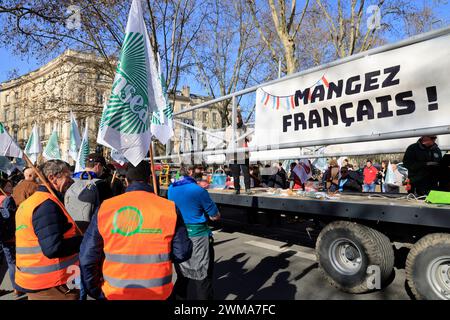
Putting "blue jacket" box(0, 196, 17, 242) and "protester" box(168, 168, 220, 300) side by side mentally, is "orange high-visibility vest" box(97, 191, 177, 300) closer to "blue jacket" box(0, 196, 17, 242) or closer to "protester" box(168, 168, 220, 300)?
"protester" box(168, 168, 220, 300)

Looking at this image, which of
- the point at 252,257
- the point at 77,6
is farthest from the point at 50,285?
the point at 77,6

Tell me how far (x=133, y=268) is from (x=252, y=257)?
4431mm

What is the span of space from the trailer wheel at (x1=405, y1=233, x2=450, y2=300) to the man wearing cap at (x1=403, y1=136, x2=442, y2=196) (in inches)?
64.8

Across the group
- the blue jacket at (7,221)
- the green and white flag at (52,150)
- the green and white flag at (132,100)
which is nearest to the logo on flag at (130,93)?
the green and white flag at (132,100)

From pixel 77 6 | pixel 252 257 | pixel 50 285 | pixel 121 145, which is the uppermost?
pixel 77 6

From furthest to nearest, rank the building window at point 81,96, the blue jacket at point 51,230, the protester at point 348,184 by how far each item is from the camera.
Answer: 1. the building window at point 81,96
2. the protester at point 348,184
3. the blue jacket at point 51,230

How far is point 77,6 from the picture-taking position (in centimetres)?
1496

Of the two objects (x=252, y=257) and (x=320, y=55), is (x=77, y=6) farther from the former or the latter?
(x=320, y=55)

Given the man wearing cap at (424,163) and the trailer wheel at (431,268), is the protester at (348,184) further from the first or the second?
the trailer wheel at (431,268)

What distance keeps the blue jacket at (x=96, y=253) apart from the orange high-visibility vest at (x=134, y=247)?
57 millimetres

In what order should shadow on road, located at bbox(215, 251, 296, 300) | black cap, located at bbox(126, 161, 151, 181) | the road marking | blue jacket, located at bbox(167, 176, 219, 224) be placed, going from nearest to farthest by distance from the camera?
1. black cap, located at bbox(126, 161, 151, 181)
2. blue jacket, located at bbox(167, 176, 219, 224)
3. shadow on road, located at bbox(215, 251, 296, 300)
4. the road marking

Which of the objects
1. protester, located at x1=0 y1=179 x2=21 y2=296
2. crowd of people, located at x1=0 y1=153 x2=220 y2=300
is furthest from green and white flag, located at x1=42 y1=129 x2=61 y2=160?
crowd of people, located at x1=0 y1=153 x2=220 y2=300

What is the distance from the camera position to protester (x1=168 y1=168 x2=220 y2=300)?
3.83 m

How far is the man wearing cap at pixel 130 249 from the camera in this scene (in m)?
2.24
